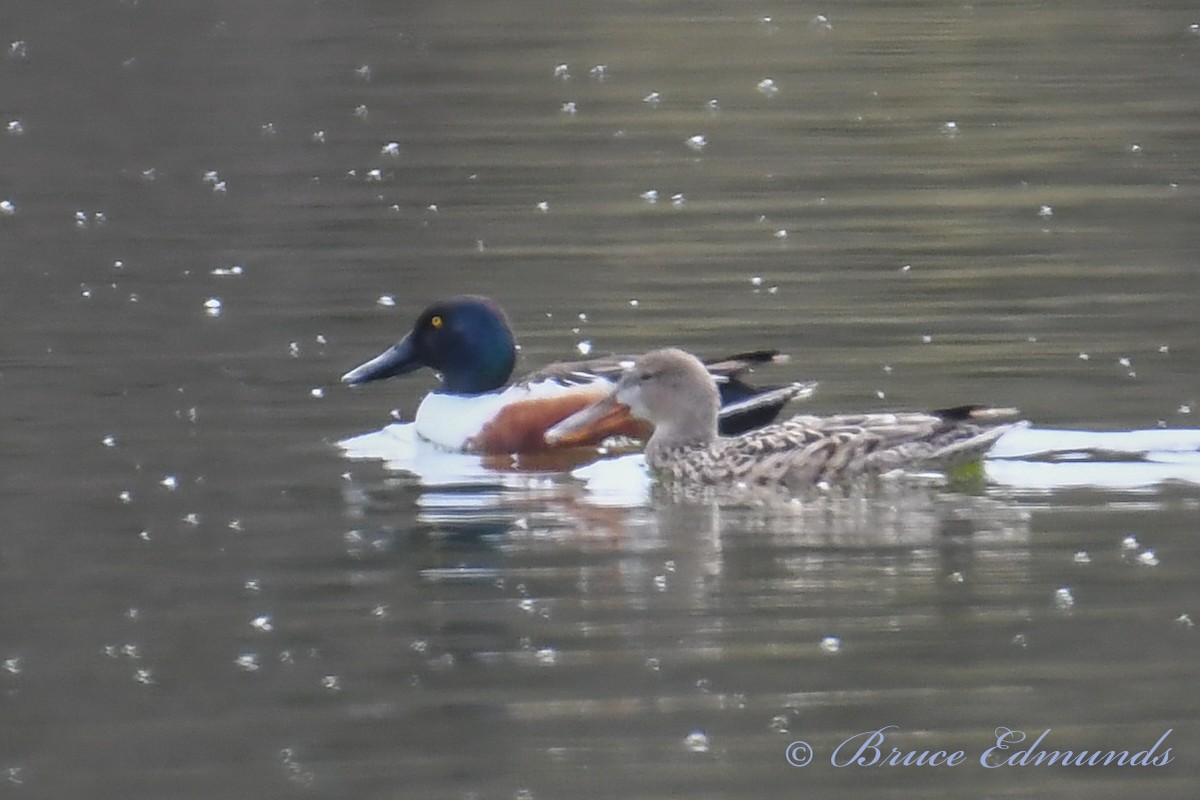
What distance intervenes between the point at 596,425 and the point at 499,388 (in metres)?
0.81

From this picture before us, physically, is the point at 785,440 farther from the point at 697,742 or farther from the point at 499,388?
the point at 697,742

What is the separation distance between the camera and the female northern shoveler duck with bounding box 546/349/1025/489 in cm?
944

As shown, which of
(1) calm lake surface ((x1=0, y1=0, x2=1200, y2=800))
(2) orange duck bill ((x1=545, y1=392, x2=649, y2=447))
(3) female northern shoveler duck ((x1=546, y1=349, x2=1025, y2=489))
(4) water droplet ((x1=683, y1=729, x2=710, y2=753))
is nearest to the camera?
(4) water droplet ((x1=683, y1=729, x2=710, y2=753))

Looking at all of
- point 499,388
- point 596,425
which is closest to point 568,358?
point 499,388

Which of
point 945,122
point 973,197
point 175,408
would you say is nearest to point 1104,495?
point 175,408

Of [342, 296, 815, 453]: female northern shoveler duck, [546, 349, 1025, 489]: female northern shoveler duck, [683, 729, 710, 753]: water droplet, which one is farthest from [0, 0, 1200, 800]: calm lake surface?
[342, 296, 815, 453]: female northern shoveler duck

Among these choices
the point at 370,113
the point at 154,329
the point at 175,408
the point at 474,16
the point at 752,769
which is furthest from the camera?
the point at 474,16

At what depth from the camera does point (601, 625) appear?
754 centimetres

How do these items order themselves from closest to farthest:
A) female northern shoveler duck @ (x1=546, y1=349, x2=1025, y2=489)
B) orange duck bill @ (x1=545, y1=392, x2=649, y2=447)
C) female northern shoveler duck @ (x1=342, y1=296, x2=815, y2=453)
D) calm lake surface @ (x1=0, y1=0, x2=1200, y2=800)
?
calm lake surface @ (x1=0, y1=0, x2=1200, y2=800) → female northern shoveler duck @ (x1=546, y1=349, x2=1025, y2=489) → orange duck bill @ (x1=545, y1=392, x2=649, y2=447) → female northern shoveler duck @ (x1=342, y1=296, x2=815, y2=453)

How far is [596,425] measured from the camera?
35.1 ft

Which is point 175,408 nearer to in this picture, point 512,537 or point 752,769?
point 512,537

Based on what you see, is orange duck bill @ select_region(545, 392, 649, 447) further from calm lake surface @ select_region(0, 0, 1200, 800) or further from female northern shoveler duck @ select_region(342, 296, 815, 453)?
calm lake surface @ select_region(0, 0, 1200, 800)

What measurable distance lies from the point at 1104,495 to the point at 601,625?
7.57ft

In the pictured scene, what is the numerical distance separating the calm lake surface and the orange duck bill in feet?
1.21
